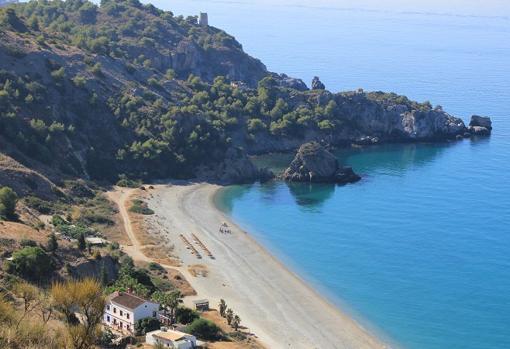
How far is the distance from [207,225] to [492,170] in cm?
5903

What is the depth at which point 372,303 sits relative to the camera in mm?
67750

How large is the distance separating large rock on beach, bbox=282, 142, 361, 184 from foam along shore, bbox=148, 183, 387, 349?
72.7 feet

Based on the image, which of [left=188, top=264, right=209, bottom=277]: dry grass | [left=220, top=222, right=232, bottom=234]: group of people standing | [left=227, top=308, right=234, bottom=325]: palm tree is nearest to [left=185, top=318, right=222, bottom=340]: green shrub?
[left=227, top=308, right=234, bottom=325]: palm tree

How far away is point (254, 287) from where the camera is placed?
70.5m

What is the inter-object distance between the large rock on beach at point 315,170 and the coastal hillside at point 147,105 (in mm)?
8318

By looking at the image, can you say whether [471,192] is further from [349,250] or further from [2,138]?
[2,138]

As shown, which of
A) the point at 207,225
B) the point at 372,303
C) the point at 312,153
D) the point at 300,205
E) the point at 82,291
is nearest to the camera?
the point at 82,291

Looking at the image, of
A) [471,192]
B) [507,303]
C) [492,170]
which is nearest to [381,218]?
[471,192]

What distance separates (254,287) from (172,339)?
22.3 metres

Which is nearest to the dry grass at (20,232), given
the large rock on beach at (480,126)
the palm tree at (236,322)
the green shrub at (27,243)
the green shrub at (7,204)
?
the green shrub at (27,243)

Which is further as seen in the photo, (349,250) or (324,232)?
(324,232)

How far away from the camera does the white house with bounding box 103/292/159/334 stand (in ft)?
173

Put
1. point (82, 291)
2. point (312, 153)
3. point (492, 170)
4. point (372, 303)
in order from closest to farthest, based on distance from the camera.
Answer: point (82, 291) → point (372, 303) → point (312, 153) → point (492, 170)

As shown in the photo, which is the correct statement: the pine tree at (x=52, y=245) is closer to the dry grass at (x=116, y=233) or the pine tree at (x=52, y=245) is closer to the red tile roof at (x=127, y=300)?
the red tile roof at (x=127, y=300)
